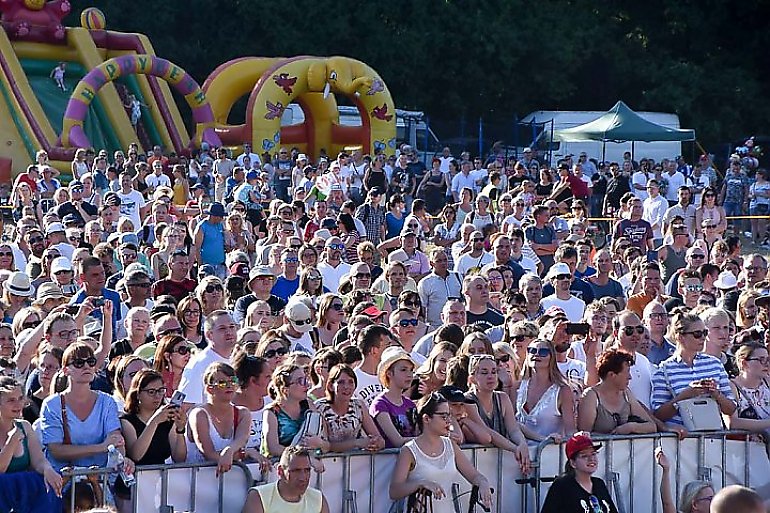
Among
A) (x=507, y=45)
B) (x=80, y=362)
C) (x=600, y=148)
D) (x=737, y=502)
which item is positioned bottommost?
(x=600, y=148)

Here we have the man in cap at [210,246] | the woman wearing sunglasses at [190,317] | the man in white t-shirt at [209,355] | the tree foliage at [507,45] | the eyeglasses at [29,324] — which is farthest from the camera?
the tree foliage at [507,45]

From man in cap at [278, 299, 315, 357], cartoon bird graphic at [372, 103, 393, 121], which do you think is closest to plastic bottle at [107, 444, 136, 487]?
man in cap at [278, 299, 315, 357]

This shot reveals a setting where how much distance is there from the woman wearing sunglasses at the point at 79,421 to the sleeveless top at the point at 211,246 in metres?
7.04

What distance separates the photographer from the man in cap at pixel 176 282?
11641mm

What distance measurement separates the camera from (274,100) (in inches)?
1162

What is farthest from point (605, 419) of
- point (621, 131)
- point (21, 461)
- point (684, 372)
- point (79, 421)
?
point (621, 131)

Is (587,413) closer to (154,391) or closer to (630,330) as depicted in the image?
(630,330)

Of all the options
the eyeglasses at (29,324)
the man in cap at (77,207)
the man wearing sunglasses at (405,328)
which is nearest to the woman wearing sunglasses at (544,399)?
the man wearing sunglasses at (405,328)

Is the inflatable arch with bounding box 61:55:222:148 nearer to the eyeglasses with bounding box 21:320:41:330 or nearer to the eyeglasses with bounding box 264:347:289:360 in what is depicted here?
the eyeglasses with bounding box 21:320:41:330

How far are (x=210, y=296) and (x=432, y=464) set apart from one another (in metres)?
2.91

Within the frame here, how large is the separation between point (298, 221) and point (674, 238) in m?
4.55

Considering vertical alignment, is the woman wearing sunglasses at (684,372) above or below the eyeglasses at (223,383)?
below

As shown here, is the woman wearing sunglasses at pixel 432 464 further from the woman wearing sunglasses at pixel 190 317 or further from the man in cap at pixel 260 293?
the man in cap at pixel 260 293

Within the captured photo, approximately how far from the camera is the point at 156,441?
7562 millimetres
